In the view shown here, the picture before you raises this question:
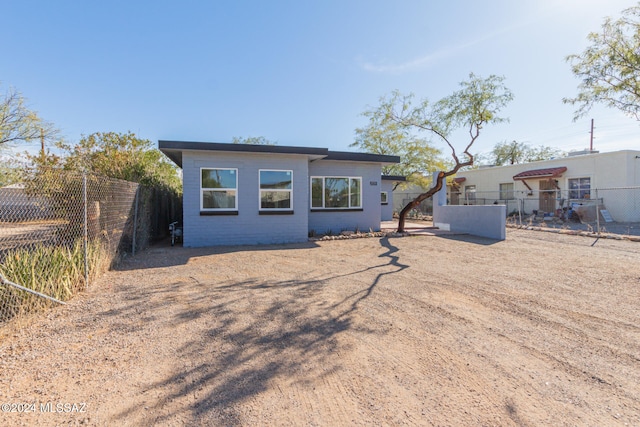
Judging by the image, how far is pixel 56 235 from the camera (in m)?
4.87

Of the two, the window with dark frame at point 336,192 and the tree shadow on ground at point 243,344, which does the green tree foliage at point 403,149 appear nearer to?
the window with dark frame at point 336,192

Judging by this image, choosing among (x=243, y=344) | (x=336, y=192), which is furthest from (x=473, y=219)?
(x=243, y=344)

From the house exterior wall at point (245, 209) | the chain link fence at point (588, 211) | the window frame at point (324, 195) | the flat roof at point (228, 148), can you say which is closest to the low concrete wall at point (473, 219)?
the chain link fence at point (588, 211)

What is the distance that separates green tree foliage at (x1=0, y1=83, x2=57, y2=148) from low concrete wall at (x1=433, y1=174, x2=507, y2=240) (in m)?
18.5

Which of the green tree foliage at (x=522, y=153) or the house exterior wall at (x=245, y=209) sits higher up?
the green tree foliage at (x=522, y=153)

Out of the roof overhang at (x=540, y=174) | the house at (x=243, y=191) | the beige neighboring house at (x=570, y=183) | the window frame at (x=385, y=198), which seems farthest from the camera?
the window frame at (x=385, y=198)

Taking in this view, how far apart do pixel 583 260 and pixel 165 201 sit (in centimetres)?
1279

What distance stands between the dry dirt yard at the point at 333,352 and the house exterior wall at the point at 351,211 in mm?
5870

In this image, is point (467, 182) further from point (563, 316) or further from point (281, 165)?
point (563, 316)

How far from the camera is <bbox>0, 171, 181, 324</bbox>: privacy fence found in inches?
140

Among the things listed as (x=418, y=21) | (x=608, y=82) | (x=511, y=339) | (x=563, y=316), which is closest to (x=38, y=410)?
(x=511, y=339)

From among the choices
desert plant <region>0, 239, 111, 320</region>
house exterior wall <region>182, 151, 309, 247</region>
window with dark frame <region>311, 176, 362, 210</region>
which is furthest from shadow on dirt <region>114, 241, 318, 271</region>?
window with dark frame <region>311, 176, 362, 210</region>

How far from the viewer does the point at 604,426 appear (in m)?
1.90

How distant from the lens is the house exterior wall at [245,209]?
8836mm
